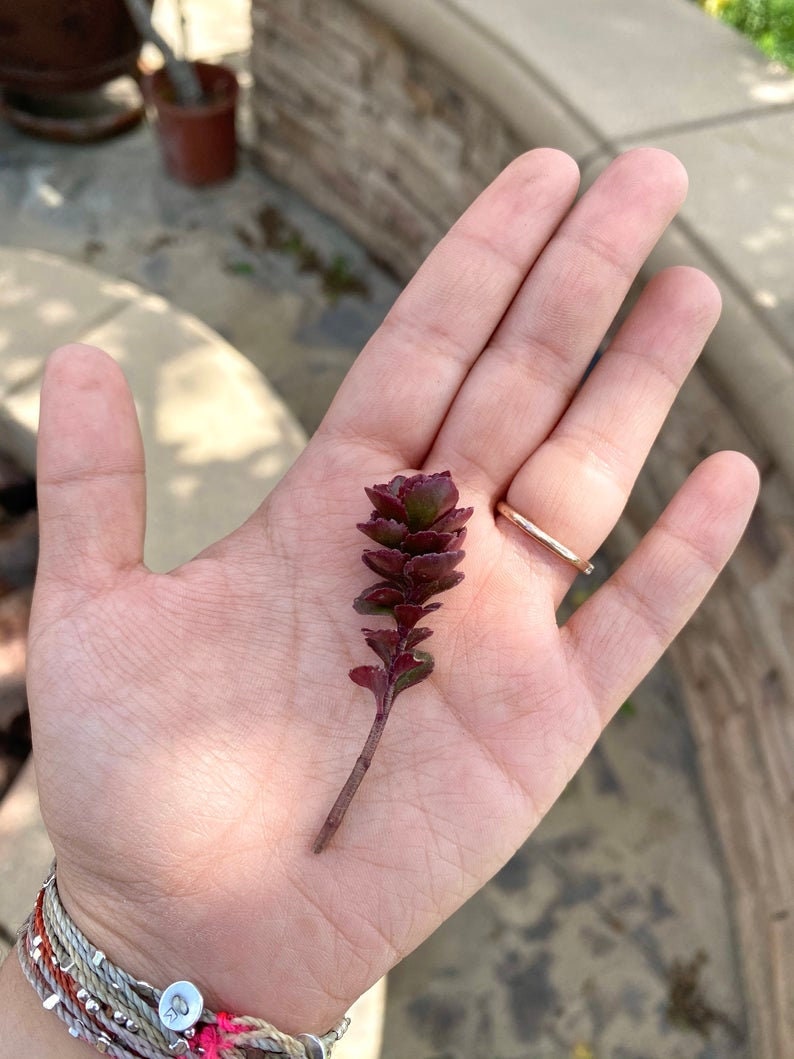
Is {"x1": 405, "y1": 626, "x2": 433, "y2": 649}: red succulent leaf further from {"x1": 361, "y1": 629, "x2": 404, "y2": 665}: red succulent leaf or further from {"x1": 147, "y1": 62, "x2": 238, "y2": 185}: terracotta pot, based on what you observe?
{"x1": 147, "y1": 62, "x2": 238, "y2": 185}: terracotta pot

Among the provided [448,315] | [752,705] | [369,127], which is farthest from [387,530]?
[369,127]

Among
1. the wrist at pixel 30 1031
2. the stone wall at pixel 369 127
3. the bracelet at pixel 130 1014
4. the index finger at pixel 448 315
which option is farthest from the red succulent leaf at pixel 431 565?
the stone wall at pixel 369 127

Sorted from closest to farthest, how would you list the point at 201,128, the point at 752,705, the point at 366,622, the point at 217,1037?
1. the point at 217,1037
2. the point at 366,622
3. the point at 752,705
4. the point at 201,128

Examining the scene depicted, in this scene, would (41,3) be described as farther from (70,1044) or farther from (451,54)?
(70,1044)

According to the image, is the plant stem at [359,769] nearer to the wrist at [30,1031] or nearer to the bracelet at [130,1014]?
the bracelet at [130,1014]

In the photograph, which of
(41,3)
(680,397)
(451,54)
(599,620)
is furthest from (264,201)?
(599,620)

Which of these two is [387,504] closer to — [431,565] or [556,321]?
[431,565]

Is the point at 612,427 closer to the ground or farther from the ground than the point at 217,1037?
farther from the ground
